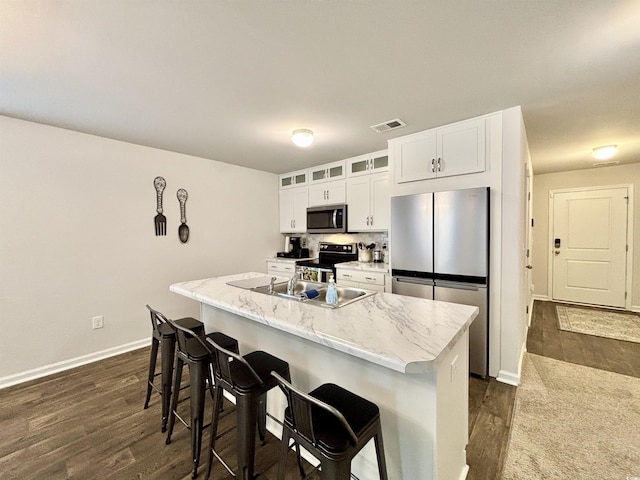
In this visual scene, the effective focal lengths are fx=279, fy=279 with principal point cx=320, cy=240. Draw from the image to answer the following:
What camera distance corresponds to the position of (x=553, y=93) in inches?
84.9

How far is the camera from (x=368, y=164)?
3832 millimetres

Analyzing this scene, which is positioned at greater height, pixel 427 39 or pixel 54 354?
pixel 427 39

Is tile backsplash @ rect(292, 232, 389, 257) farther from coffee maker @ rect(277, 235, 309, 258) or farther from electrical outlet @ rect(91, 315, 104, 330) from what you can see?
electrical outlet @ rect(91, 315, 104, 330)

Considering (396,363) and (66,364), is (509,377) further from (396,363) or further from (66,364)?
(66,364)

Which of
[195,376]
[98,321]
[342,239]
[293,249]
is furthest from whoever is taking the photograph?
[293,249]

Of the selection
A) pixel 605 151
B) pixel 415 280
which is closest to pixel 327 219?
pixel 415 280

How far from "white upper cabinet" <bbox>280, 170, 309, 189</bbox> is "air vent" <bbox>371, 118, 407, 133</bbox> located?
6.33 feet

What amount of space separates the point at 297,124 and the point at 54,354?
332cm

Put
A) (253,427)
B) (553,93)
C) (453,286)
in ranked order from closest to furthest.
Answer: (253,427)
(553,93)
(453,286)

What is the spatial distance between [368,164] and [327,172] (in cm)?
73

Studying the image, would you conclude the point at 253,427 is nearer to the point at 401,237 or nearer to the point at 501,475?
the point at 501,475

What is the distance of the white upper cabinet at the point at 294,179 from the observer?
15.2 feet

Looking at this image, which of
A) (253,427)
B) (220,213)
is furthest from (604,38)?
(220,213)

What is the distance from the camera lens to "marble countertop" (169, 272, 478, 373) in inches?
41.7
